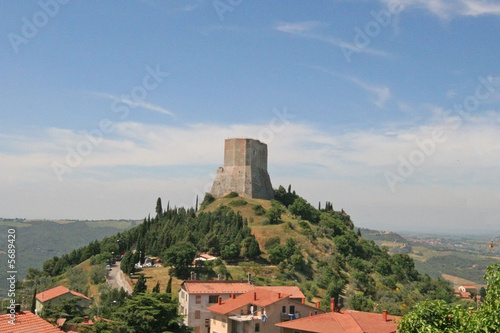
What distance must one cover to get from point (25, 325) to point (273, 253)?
2258 inches

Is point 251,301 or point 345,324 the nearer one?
point 345,324

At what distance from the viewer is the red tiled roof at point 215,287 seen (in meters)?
45.6

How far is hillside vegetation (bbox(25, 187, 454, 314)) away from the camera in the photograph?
6350cm

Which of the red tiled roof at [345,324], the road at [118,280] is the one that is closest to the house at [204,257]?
the road at [118,280]

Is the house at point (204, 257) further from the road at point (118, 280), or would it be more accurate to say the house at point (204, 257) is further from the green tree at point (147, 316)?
the green tree at point (147, 316)

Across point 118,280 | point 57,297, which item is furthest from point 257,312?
point 118,280

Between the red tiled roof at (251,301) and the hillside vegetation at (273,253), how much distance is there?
18199mm

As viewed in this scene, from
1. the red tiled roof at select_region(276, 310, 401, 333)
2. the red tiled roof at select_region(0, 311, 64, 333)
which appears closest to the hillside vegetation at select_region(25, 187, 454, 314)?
the red tiled roof at select_region(276, 310, 401, 333)

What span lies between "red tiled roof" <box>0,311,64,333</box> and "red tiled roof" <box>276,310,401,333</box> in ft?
63.8

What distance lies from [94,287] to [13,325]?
44.5 m

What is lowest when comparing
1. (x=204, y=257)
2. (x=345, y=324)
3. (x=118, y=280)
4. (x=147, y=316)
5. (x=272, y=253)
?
(x=118, y=280)

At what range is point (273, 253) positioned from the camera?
73.3 meters

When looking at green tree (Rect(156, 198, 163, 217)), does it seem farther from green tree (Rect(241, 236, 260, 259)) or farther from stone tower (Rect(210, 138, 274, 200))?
green tree (Rect(241, 236, 260, 259))

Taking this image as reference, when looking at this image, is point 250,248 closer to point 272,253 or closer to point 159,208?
point 272,253
